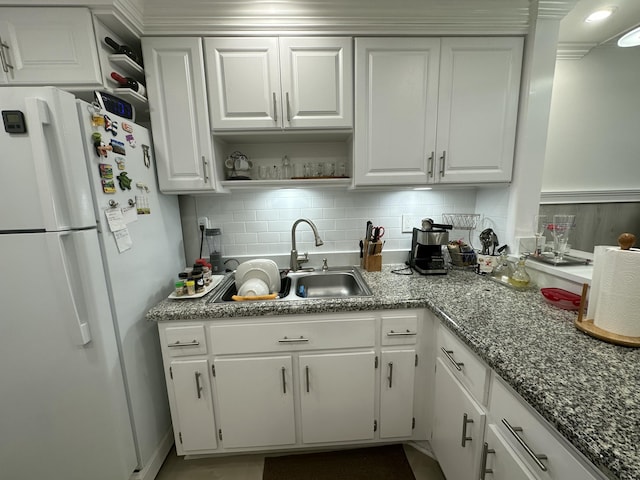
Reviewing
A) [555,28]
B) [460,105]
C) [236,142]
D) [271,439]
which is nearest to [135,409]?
[271,439]

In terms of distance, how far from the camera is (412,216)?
6.07 feet

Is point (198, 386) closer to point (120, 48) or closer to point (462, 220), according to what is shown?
point (120, 48)

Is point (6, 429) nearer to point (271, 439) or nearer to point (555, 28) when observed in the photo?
point (271, 439)

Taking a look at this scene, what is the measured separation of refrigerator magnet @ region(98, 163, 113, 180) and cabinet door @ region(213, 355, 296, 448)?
3.18 feet

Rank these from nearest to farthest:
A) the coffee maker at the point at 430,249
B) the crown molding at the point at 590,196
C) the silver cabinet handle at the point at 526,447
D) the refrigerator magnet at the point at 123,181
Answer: the silver cabinet handle at the point at 526,447 → the refrigerator magnet at the point at 123,181 → the coffee maker at the point at 430,249 → the crown molding at the point at 590,196

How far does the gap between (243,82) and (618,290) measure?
1.80 metres

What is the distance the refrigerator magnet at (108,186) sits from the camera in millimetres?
1046

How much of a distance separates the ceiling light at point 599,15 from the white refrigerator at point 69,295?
251 cm

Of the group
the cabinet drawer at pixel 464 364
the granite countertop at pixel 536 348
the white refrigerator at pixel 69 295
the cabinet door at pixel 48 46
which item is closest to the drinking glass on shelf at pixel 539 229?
the granite countertop at pixel 536 348

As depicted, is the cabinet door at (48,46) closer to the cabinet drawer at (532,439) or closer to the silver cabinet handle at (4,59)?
the silver cabinet handle at (4,59)

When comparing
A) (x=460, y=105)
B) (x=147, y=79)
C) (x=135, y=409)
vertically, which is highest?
(x=147, y=79)

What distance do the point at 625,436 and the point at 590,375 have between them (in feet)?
0.70

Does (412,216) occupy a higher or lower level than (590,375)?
higher

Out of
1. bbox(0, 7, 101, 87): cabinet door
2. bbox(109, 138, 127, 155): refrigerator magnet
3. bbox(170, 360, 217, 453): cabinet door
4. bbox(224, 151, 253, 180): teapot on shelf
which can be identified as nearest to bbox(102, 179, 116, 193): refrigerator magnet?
bbox(109, 138, 127, 155): refrigerator magnet
